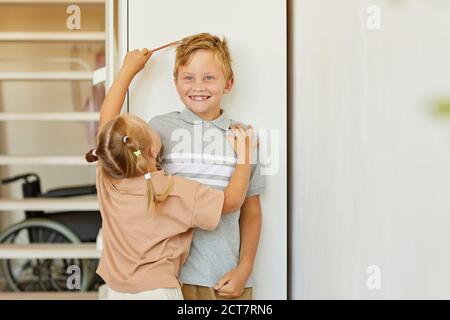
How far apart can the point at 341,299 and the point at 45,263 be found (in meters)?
2.32

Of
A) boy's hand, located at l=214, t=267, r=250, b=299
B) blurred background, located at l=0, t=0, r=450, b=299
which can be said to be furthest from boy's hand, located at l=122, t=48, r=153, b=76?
boy's hand, located at l=214, t=267, r=250, b=299

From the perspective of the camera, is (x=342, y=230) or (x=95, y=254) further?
(x=95, y=254)

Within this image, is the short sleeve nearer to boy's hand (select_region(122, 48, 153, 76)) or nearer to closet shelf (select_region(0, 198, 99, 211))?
boy's hand (select_region(122, 48, 153, 76))

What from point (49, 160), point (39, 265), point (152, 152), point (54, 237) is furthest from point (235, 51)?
point (39, 265)

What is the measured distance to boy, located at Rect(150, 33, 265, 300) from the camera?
161cm

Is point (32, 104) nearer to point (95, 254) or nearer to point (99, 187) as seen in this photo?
point (95, 254)

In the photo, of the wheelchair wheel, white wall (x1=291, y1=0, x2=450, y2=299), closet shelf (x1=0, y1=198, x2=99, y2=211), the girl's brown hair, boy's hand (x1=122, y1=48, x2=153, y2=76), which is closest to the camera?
white wall (x1=291, y1=0, x2=450, y2=299)

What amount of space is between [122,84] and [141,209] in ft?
1.14

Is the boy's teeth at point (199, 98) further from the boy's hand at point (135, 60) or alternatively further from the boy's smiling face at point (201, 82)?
the boy's hand at point (135, 60)

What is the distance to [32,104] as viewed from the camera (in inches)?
168

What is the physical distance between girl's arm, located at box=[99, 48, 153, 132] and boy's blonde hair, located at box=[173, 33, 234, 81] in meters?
0.09

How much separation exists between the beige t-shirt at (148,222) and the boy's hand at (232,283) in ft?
0.51

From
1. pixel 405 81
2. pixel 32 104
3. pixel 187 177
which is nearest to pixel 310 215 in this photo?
pixel 187 177

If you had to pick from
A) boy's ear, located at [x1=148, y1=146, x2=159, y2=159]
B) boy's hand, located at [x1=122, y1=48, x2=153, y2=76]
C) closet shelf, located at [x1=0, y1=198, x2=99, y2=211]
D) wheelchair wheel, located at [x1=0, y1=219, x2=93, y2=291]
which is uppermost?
boy's hand, located at [x1=122, y1=48, x2=153, y2=76]
